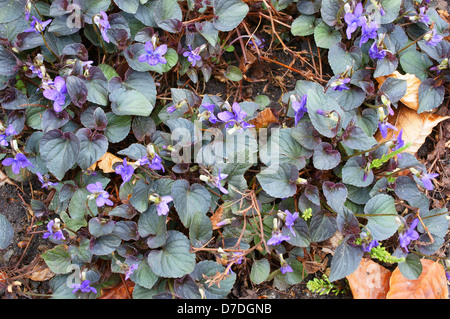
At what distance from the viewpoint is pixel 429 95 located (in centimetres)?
249

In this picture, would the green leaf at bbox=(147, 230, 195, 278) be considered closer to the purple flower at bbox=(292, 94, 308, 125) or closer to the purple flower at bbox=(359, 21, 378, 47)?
the purple flower at bbox=(292, 94, 308, 125)

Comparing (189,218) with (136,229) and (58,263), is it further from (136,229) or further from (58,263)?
(58,263)

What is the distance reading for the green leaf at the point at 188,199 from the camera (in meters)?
2.12

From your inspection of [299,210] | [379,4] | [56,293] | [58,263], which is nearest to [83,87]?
[58,263]

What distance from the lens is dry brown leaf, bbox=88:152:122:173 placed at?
7.77 ft

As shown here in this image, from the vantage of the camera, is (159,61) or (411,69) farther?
(411,69)

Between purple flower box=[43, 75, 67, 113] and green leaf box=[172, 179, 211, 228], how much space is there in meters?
0.72

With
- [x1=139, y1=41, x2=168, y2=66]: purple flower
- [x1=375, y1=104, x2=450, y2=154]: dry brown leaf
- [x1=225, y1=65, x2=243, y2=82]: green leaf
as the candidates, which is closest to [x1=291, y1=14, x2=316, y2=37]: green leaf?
[x1=225, y1=65, x2=243, y2=82]: green leaf

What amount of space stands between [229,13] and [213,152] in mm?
872

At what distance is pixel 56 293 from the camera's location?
7.16 feet

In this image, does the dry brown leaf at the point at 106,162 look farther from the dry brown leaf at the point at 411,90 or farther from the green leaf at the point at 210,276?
the dry brown leaf at the point at 411,90

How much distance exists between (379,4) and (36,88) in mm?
2070

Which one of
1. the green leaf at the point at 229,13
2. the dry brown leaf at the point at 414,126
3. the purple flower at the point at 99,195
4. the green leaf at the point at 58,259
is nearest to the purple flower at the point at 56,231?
the green leaf at the point at 58,259

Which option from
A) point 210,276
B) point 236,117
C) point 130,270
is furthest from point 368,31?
point 130,270
